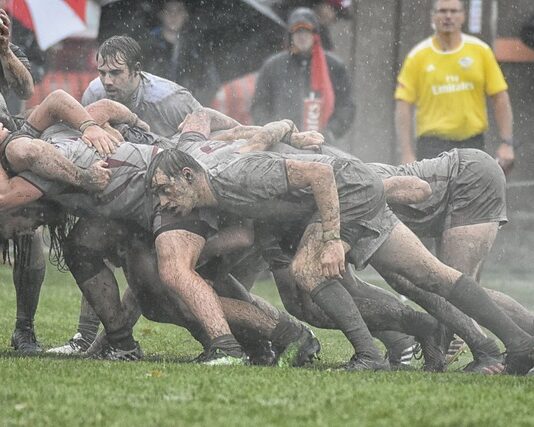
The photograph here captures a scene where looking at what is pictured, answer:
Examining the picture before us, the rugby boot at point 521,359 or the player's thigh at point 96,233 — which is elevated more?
the player's thigh at point 96,233

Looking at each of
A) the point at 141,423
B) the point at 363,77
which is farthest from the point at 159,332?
the point at 363,77

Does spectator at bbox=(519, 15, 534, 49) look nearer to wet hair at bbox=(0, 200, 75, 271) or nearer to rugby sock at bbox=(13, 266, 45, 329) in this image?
rugby sock at bbox=(13, 266, 45, 329)

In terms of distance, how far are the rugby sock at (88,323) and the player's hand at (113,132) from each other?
1.28m

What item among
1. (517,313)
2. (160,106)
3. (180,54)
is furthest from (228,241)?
(180,54)

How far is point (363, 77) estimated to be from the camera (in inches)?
647

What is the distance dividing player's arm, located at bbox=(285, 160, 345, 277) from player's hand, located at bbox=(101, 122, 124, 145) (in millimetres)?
1021

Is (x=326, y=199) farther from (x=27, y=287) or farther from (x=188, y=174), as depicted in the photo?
(x=27, y=287)

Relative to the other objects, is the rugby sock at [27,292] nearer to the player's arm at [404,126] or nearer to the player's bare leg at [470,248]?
the player's bare leg at [470,248]

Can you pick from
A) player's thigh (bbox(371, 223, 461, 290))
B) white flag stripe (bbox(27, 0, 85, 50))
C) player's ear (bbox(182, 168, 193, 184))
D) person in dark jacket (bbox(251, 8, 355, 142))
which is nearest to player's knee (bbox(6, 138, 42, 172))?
player's ear (bbox(182, 168, 193, 184))

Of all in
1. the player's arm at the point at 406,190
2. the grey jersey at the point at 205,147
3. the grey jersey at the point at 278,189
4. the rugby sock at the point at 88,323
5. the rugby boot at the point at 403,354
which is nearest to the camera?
the grey jersey at the point at 278,189

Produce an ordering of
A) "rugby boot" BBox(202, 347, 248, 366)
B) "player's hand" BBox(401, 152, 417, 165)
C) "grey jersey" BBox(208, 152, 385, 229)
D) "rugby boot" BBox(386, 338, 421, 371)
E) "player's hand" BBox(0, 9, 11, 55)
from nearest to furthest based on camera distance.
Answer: "rugby boot" BBox(202, 347, 248, 366) → "grey jersey" BBox(208, 152, 385, 229) → "rugby boot" BBox(386, 338, 421, 371) → "player's hand" BBox(0, 9, 11, 55) → "player's hand" BBox(401, 152, 417, 165)

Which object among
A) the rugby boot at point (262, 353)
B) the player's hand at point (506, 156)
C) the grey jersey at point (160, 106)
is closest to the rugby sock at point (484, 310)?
the rugby boot at point (262, 353)

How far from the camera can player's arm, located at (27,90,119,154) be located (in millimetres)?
8820

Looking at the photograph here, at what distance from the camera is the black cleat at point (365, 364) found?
8.37 metres
